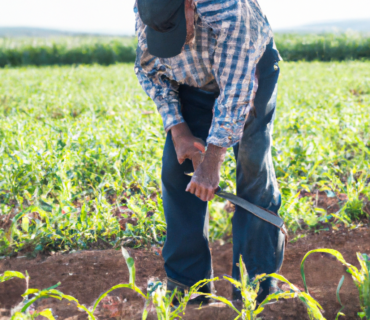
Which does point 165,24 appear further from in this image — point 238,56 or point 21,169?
point 21,169

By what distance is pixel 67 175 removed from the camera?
110 inches

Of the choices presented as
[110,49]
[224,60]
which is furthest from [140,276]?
[110,49]

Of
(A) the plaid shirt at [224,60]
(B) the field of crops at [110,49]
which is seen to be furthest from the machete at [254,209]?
(B) the field of crops at [110,49]

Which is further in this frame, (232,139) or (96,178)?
(96,178)

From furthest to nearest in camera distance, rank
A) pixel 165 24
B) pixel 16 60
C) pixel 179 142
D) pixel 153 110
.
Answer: pixel 16 60 < pixel 153 110 < pixel 179 142 < pixel 165 24

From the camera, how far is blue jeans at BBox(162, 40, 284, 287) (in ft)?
5.59

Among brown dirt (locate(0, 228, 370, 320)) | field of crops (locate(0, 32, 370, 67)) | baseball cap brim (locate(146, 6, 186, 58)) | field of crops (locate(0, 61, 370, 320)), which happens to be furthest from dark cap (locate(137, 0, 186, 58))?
field of crops (locate(0, 32, 370, 67))

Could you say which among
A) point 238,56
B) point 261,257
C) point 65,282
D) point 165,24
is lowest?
point 65,282

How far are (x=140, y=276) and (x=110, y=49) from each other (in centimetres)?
1741

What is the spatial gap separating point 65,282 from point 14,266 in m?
0.32

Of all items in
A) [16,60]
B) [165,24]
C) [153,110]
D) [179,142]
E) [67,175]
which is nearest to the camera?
[165,24]

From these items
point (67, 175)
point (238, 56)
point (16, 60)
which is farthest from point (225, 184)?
point (16, 60)

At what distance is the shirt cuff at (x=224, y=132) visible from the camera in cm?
153

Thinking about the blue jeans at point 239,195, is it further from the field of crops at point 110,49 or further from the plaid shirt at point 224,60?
the field of crops at point 110,49
